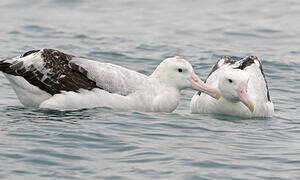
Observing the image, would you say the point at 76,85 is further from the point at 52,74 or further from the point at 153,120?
the point at 153,120

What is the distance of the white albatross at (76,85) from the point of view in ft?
41.1

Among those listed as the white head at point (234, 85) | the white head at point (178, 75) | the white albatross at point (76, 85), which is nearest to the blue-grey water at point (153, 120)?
the white albatross at point (76, 85)

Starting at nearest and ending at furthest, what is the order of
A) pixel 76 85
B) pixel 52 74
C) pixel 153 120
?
1. pixel 153 120
2. pixel 76 85
3. pixel 52 74

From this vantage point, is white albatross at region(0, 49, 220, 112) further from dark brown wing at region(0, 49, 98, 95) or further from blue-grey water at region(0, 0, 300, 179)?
blue-grey water at region(0, 0, 300, 179)

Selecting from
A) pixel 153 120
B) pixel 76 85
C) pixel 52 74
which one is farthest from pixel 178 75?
pixel 52 74

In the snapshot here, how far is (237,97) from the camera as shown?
13141 mm

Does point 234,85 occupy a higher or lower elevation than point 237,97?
higher

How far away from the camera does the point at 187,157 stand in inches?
390

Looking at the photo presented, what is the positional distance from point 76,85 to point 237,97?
9.48 ft

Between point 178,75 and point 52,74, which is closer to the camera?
point 52,74

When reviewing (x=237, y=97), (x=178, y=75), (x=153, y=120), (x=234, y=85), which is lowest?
(x=153, y=120)

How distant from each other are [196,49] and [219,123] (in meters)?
8.35

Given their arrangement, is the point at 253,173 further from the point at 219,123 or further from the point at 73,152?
the point at 219,123

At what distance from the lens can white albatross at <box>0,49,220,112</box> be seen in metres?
12.5
